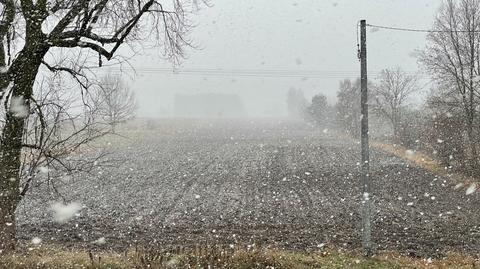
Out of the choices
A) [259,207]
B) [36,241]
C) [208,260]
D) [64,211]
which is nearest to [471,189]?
[259,207]

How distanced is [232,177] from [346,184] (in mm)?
6187

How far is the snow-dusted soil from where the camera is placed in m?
12.9

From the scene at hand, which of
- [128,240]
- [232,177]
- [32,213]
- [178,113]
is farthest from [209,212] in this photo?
[178,113]

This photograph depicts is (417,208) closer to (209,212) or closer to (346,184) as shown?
(346,184)

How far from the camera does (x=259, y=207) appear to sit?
1709 cm

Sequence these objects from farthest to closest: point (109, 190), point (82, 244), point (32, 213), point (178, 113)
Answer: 1. point (178, 113)
2. point (109, 190)
3. point (32, 213)
4. point (82, 244)

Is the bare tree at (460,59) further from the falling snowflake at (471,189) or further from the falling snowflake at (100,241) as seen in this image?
the falling snowflake at (100,241)

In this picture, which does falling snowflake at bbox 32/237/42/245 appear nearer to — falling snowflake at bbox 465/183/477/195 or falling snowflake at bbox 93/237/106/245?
falling snowflake at bbox 93/237/106/245

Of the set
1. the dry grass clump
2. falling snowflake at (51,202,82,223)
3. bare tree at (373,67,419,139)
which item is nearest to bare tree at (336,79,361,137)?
bare tree at (373,67,419,139)

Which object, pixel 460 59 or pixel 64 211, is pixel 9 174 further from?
pixel 460 59

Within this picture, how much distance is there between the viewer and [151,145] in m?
42.7

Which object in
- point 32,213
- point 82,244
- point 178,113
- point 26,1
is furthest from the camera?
point 178,113

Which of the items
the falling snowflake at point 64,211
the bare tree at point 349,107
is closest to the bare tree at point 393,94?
the bare tree at point 349,107

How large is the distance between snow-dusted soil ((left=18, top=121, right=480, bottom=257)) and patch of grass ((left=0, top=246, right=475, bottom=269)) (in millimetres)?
1208
